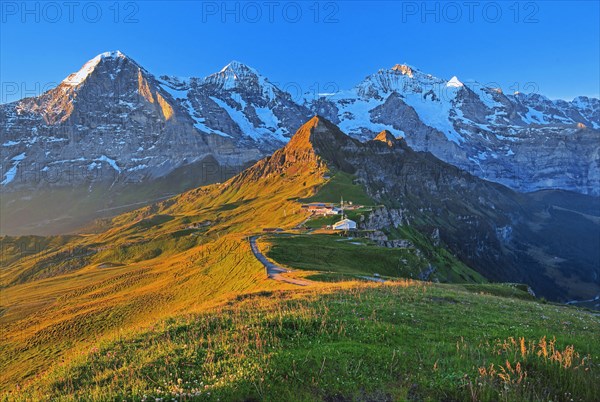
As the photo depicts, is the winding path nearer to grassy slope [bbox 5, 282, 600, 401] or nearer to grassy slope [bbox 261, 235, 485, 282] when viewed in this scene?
grassy slope [bbox 261, 235, 485, 282]

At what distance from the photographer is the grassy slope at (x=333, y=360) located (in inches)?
477

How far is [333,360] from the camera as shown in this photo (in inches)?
539

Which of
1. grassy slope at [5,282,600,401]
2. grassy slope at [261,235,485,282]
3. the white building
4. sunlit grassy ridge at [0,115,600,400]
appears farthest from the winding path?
the white building

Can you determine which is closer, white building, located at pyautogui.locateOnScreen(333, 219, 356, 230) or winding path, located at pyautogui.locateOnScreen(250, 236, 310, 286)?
winding path, located at pyautogui.locateOnScreen(250, 236, 310, 286)

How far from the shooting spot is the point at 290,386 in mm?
12203

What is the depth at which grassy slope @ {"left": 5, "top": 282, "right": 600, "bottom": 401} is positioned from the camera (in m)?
12.1

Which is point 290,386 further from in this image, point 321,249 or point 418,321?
point 321,249

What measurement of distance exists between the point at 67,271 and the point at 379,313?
7621 inches

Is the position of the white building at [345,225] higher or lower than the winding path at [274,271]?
higher

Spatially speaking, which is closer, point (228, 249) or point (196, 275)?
point (196, 275)

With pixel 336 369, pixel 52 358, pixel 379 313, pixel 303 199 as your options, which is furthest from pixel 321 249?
pixel 303 199

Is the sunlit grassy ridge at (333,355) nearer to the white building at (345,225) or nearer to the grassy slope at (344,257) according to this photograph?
the grassy slope at (344,257)

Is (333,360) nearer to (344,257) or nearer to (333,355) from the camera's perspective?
(333,355)

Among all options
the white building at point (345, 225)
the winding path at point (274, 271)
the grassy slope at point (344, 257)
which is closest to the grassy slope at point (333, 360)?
the winding path at point (274, 271)
